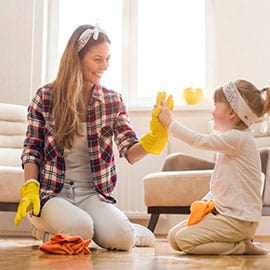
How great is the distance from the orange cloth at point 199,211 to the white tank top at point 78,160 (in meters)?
0.46

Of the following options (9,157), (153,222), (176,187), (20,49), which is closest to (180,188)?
(176,187)

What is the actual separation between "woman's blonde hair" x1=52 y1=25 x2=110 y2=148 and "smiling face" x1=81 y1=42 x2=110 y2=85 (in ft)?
0.06

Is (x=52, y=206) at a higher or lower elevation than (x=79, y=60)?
lower

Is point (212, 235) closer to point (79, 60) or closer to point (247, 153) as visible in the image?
point (247, 153)

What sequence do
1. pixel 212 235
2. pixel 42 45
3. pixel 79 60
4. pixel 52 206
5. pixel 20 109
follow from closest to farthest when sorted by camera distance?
pixel 212 235 → pixel 52 206 → pixel 79 60 → pixel 20 109 → pixel 42 45

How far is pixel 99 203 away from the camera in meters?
1.95

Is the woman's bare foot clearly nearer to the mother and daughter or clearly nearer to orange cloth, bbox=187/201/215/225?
the mother and daughter

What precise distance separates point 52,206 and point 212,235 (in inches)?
22.6

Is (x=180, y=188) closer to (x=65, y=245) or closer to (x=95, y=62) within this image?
(x=95, y=62)

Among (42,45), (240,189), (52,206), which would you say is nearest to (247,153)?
(240,189)

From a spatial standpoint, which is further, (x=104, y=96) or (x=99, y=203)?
(x=104, y=96)

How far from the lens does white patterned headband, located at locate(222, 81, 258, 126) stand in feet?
5.76

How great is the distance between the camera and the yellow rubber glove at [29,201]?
1766 mm

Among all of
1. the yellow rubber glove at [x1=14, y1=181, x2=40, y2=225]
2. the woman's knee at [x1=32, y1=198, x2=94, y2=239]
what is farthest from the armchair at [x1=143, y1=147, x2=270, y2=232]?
the yellow rubber glove at [x1=14, y1=181, x2=40, y2=225]
